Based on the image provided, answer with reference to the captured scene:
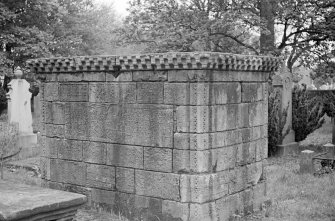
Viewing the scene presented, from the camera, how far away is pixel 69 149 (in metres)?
8.12

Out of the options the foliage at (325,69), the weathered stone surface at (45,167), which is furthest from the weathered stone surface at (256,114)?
the foliage at (325,69)

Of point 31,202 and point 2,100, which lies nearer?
point 31,202

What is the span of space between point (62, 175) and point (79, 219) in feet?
4.19

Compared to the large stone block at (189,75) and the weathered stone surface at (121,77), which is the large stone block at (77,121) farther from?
the large stone block at (189,75)

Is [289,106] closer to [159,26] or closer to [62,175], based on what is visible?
[159,26]

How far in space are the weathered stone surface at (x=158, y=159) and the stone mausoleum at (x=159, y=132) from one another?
→ 1 cm

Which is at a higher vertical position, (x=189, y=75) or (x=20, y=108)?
(x=189, y=75)

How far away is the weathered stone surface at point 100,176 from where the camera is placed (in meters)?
7.58

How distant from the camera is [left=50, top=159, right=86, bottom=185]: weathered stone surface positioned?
26.2 feet

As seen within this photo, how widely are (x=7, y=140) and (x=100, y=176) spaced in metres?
6.11

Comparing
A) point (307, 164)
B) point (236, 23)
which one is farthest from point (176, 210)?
point (236, 23)

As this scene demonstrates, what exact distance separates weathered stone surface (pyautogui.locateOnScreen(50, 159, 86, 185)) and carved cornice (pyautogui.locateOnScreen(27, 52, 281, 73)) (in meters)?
1.61

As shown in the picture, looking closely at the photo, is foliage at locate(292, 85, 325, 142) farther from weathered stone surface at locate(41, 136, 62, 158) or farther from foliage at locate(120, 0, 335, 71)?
weathered stone surface at locate(41, 136, 62, 158)

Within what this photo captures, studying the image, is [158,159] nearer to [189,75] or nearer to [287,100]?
[189,75]
